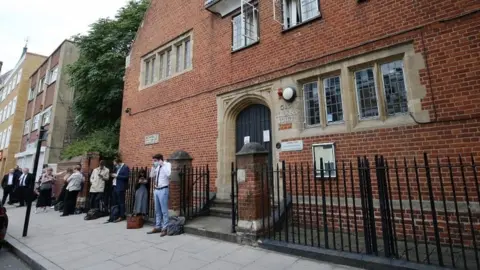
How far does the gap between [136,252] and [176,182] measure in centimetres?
206

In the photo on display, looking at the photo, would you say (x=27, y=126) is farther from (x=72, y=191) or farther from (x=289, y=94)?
(x=289, y=94)

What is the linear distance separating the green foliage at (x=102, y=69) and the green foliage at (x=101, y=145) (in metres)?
1.46

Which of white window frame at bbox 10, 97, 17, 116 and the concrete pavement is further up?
white window frame at bbox 10, 97, 17, 116

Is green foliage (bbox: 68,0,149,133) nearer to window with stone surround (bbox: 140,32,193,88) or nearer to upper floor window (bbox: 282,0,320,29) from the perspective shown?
window with stone surround (bbox: 140,32,193,88)

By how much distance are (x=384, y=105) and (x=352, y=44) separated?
1.54 meters

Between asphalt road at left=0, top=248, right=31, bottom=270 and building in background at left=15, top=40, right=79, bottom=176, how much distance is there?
548 inches

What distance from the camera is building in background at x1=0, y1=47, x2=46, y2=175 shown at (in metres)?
27.1

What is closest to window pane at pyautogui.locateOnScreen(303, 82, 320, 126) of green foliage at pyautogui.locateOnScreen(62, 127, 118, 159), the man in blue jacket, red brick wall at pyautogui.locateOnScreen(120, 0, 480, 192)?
red brick wall at pyautogui.locateOnScreen(120, 0, 480, 192)

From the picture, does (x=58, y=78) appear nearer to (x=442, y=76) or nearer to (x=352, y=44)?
(x=352, y=44)

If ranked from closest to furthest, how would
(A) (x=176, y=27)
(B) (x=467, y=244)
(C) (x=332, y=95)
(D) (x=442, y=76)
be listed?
(B) (x=467, y=244) → (D) (x=442, y=76) → (C) (x=332, y=95) → (A) (x=176, y=27)

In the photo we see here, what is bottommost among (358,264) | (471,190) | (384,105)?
(358,264)

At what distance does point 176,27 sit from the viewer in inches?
413

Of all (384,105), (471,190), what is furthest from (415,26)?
(471,190)

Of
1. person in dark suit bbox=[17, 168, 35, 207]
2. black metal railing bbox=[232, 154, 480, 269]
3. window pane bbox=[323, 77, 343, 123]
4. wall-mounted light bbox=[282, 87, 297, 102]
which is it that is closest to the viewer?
black metal railing bbox=[232, 154, 480, 269]
